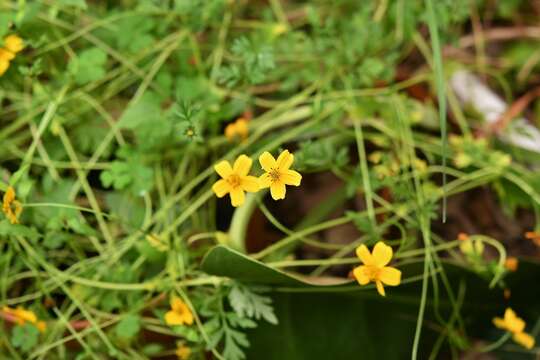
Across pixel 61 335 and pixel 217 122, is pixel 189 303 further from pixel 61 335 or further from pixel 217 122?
pixel 217 122

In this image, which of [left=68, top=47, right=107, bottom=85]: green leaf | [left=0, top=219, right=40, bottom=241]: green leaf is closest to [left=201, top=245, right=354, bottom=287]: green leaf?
[left=0, top=219, right=40, bottom=241]: green leaf

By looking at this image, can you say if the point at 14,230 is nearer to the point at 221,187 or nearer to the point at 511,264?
the point at 221,187

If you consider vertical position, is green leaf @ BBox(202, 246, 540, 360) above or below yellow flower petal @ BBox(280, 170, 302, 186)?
below

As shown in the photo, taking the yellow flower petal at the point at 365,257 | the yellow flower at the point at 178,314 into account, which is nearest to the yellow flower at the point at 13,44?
the yellow flower at the point at 178,314

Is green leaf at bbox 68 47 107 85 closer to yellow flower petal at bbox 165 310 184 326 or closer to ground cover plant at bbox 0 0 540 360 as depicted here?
ground cover plant at bbox 0 0 540 360

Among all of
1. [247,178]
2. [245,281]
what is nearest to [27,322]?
[245,281]

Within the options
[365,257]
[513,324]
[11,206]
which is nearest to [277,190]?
[365,257]
